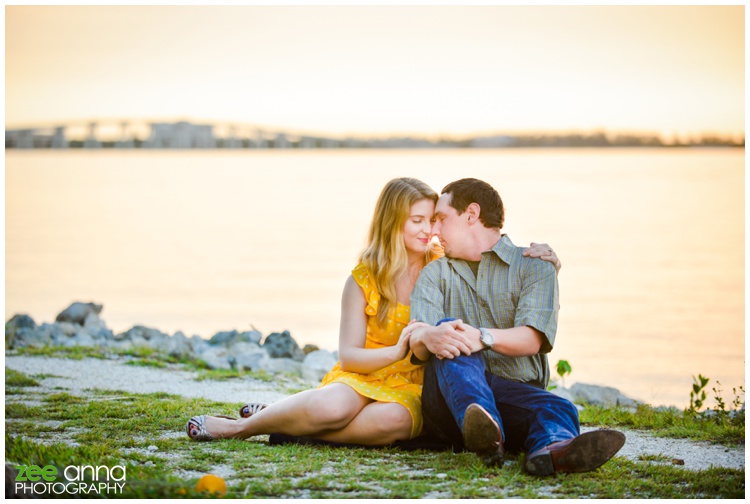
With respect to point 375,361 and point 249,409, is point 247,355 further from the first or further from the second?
point 375,361

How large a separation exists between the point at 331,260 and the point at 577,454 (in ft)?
35.6

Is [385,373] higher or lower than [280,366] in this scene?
higher

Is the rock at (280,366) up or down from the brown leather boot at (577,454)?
down

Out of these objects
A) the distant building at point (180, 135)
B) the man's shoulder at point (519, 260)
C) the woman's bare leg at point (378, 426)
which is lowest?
the woman's bare leg at point (378, 426)

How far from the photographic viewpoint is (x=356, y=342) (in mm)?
4812

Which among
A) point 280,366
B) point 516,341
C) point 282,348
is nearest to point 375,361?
point 516,341

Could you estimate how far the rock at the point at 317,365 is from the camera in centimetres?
753

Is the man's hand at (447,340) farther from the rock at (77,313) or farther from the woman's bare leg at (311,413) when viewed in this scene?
the rock at (77,313)

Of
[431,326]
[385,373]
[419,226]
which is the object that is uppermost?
[419,226]

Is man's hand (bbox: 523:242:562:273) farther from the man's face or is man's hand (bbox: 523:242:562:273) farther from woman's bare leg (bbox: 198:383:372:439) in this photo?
woman's bare leg (bbox: 198:383:372:439)

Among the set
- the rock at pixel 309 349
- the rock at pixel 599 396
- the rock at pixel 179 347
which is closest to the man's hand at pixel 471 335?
the rock at pixel 599 396

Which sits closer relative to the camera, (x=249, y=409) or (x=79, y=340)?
(x=249, y=409)

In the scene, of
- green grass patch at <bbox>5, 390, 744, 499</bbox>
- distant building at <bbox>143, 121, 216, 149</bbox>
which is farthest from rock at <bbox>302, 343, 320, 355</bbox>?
distant building at <bbox>143, 121, 216, 149</bbox>

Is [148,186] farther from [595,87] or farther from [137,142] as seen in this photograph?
[137,142]
